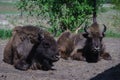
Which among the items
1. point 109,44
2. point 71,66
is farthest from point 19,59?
point 109,44

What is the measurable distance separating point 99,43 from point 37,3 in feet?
20.4

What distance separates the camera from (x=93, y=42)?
1373 centimetres

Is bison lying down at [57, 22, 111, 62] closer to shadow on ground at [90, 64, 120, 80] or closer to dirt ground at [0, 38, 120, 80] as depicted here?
dirt ground at [0, 38, 120, 80]

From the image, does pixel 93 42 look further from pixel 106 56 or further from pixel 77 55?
pixel 106 56

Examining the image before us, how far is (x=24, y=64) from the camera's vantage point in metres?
12.2

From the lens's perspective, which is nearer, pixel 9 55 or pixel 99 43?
pixel 9 55

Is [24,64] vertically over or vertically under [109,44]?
over

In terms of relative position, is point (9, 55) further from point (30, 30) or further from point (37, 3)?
point (37, 3)

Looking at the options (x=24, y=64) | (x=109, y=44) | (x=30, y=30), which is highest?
(x=30, y=30)

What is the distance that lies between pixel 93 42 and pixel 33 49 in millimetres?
2232

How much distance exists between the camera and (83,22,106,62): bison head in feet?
44.9

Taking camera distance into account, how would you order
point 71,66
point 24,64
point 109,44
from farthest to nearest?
point 109,44 < point 71,66 < point 24,64

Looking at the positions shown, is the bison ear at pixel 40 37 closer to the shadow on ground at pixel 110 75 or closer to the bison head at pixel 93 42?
the shadow on ground at pixel 110 75

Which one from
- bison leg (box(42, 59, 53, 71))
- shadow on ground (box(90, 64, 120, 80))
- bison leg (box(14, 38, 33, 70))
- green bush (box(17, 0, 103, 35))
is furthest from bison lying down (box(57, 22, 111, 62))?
green bush (box(17, 0, 103, 35))
